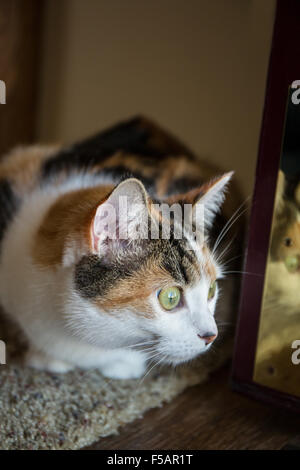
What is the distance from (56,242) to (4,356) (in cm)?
29

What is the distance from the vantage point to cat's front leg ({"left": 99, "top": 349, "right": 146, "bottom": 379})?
1020 mm

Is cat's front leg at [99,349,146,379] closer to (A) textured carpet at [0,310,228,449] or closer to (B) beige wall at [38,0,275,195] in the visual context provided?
(A) textured carpet at [0,310,228,449]

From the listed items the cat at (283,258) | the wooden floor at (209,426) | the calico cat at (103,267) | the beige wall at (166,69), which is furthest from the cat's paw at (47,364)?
the beige wall at (166,69)

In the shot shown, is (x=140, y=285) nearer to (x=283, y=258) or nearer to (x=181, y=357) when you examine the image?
(x=181, y=357)

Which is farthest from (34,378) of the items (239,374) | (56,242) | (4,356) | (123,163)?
(123,163)

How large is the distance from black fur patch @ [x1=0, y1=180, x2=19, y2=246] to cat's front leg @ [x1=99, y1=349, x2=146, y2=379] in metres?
0.36

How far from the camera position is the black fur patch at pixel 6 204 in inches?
44.3

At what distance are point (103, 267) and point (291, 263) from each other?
315mm

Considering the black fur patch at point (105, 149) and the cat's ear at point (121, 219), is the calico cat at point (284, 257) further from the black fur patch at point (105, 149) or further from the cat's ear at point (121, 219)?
the black fur patch at point (105, 149)

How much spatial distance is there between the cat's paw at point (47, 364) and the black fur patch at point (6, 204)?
0.27 metres

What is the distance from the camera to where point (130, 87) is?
171cm

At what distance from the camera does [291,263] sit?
34.1 inches

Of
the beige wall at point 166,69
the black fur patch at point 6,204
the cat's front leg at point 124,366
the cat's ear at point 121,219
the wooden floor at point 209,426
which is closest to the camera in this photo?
the cat's ear at point 121,219

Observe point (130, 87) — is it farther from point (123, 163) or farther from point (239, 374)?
point (239, 374)
